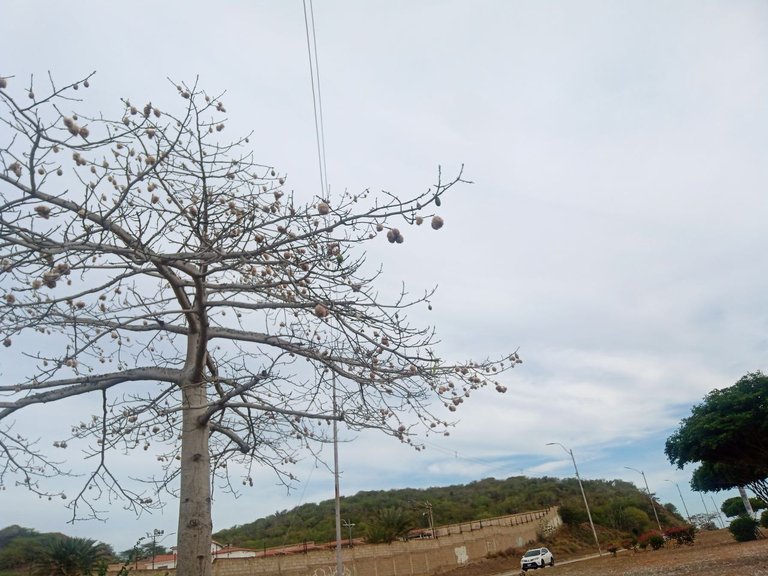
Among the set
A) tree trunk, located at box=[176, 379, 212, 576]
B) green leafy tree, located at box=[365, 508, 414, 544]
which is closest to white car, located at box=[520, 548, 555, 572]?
green leafy tree, located at box=[365, 508, 414, 544]

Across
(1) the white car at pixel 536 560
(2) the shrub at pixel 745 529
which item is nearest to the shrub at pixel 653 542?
(2) the shrub at pixel 745 529

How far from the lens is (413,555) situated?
2984 centimetres

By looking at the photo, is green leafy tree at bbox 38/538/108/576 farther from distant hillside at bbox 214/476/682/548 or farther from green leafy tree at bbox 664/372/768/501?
green leafy tree at bbox 664/372/768/501

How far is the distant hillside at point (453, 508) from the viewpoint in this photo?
4047cm

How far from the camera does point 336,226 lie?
495 centimetres

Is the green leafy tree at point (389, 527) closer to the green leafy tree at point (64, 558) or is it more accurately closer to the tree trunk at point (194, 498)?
the green leafy tree at point (64, 558)

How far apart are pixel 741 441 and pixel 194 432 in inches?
740

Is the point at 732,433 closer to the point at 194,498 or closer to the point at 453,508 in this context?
the point at 194,498

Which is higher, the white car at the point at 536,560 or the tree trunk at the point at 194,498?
the tree trunk at the point at 194,498

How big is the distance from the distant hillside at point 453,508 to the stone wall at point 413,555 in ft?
10.5

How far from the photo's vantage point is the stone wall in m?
22.0

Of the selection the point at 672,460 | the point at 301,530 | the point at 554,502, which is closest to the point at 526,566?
the point at 672,460

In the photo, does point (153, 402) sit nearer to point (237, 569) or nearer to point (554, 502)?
point (237, 569)

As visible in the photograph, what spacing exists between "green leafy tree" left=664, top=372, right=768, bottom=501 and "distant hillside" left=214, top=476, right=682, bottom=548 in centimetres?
1948
